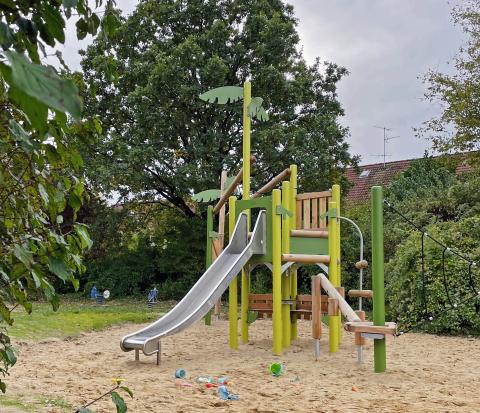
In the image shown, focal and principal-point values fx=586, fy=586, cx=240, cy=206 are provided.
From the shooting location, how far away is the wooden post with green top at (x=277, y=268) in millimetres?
6613

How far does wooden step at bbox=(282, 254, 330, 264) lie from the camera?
679 centimetres

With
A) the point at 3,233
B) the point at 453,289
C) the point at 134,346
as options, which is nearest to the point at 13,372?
the point at 134,346

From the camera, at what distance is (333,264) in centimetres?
→ 728

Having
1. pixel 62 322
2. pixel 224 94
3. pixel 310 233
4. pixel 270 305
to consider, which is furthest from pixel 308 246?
pixel 62 322

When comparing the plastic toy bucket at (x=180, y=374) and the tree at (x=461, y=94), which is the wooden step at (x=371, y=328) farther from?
the tree at (x=461, y=94)

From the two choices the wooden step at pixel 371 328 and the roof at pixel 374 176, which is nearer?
the wooden step at pixel 371 328

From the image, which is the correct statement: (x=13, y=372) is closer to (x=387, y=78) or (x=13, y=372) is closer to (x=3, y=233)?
(x=3, y=233)

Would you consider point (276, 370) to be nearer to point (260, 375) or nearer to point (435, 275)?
point (260, 375)

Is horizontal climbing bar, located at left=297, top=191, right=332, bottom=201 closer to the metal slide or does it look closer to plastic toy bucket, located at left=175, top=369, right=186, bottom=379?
the metal slide

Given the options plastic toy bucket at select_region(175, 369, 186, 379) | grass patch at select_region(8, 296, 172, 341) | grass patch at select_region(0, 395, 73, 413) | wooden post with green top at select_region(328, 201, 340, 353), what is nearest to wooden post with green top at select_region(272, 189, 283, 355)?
wooden post with green top at select_region(328, 201, 340, 353)

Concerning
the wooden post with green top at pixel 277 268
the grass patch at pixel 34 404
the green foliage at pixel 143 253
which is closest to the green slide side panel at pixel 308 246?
the wooden post with green top at pixel 277 268

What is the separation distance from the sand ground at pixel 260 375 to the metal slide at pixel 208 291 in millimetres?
301

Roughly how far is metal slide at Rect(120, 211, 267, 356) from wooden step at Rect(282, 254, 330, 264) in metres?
0.30

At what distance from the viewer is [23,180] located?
1.53m
